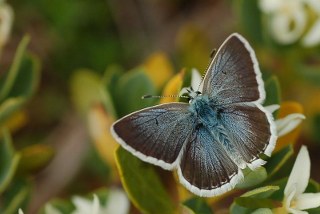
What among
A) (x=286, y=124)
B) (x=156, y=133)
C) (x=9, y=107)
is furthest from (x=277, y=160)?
(x=9, y=107)

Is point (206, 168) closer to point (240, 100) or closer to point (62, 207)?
point (240, 100)

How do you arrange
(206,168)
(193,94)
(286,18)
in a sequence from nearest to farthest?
(206,168), (193,94), (286,18)

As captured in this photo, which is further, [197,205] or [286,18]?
[286,18]

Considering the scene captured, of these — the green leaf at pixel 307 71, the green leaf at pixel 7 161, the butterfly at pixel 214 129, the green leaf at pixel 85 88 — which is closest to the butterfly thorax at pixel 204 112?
the butterfly at pixel 214 129

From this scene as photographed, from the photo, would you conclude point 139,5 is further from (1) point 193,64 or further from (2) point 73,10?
(1) point 193,64

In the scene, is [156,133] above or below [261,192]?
above

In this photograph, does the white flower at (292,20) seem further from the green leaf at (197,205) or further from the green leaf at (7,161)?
the green leaf at (7,161)

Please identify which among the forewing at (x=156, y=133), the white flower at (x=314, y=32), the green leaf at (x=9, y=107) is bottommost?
the white flower at (x=314, y=32)

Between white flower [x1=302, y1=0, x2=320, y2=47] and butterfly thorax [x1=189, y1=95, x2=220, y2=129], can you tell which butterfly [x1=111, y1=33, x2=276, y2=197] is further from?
white flower [x1=302, y1=0, x2=320, y2=47]
